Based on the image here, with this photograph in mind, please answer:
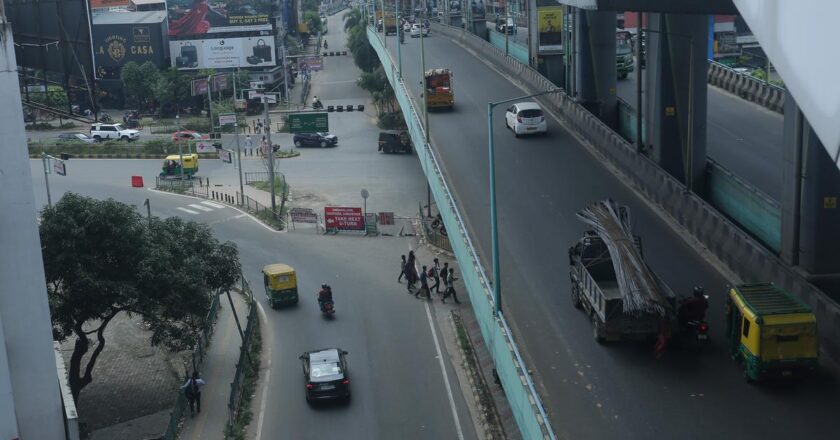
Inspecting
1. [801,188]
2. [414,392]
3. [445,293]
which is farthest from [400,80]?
[801,188]

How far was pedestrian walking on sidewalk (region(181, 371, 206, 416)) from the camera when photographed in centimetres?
3031

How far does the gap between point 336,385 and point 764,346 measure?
13.3 m

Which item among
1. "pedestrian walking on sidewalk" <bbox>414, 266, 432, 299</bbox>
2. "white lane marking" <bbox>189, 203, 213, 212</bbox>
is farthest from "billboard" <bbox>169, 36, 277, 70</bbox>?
"pedestrian walking on sidewalk" <bbox>414, 266, 432, 299</bbox>

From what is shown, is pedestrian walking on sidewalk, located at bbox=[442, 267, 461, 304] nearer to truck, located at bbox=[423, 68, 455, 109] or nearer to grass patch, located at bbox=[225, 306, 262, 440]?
grass patch, located at bbox=[225, 306, 262, 440]

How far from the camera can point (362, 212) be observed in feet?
182

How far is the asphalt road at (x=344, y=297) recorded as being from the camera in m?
29.9

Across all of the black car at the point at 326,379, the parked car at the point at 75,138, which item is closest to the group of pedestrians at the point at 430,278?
the black car at the point at 326,379

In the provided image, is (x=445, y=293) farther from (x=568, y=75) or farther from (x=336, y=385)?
(x=568, y=75)

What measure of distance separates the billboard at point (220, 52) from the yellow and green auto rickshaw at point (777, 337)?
83.4 m

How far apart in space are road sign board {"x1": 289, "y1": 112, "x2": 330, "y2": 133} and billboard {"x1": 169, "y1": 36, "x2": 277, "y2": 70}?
38.9 metres

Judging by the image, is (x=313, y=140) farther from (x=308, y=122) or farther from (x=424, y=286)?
(x=424, y=286)

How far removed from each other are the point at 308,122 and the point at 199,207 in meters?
8.71

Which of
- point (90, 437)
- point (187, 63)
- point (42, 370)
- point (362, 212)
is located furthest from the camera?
point (187, 63)

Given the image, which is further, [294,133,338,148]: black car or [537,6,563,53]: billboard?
[294,133,338,148]: black car
